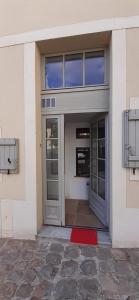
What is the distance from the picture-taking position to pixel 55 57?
12.9 ft

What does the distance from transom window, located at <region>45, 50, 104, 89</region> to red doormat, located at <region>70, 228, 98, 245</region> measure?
3053 millimetres

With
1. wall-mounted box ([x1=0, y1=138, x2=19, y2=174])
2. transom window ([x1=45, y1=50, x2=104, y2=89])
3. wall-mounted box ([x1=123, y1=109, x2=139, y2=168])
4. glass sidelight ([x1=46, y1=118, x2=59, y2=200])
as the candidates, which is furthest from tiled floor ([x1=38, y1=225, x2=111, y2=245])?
transom window ([x1=45, y1=50, x2=104, y2=89])

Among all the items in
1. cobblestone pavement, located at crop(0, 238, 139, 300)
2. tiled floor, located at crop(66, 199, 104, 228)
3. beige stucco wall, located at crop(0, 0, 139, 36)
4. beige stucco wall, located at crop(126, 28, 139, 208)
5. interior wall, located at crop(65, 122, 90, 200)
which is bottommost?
cobblestone pavement, located at crop(0, 238, 139, 300)

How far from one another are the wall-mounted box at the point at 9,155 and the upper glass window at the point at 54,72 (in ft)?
4.82

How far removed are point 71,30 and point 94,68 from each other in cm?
82

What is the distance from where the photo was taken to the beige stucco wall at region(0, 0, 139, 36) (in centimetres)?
315

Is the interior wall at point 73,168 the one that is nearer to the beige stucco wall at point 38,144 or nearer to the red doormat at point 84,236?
the red doormat at point 84,236

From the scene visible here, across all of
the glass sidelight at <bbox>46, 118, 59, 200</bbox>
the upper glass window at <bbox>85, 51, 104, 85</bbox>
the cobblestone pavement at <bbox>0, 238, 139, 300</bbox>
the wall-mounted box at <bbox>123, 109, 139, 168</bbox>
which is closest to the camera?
the cobblestone pavement at <bbox>0, 238, 139, 300</bbox>

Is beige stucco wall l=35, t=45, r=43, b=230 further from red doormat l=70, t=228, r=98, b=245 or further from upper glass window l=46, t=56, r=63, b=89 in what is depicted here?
red doormat l=70, t=228, r=98, b=245

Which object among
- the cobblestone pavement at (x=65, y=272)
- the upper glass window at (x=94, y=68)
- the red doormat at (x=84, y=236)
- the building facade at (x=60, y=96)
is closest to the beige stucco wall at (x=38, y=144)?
the building facade at (x=60, y=96)

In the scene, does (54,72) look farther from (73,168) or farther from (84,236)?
(84,236)

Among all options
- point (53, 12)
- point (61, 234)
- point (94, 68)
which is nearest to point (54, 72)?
point (94, 68)

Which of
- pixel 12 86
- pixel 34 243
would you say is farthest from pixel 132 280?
pixel 12 86

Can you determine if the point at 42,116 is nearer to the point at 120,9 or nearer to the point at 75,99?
the point at 75,99
